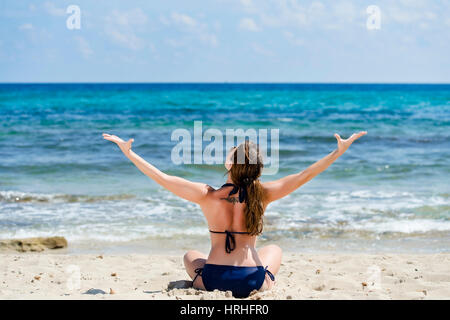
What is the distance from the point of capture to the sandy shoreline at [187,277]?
415cm

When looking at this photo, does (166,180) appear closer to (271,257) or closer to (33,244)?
(271,257)

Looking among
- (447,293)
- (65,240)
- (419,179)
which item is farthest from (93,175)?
(447,293)

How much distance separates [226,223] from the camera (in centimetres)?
381

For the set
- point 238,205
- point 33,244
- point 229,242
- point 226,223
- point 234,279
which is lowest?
point 33,244

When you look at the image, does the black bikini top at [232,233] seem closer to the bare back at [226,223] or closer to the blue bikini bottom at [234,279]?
the bare back at [226,223]

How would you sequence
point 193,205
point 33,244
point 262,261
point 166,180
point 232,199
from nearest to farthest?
point 166,180 < point 232,199 < point 262,261 < point 33,244 < point 193,205

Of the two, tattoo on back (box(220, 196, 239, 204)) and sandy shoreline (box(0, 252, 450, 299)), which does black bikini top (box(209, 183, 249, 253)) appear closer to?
tattoo on back (box(220, 196, 239, 204))

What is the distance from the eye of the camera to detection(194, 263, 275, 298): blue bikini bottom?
3793 mm

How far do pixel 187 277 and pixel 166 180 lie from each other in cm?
179

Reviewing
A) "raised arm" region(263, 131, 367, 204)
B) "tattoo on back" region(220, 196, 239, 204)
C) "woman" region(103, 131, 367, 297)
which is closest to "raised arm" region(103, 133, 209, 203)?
"woman" region(103, 131, 367, 297)

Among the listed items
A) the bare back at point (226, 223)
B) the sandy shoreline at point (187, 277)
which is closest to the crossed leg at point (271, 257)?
the sandy shoreline at point (187, 277)

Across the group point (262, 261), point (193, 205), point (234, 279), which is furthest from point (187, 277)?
point (193, 205)

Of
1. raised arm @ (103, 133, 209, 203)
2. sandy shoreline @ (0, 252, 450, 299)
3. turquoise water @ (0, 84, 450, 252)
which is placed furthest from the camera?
turquoise water @ (0, 84, 450, 252)
